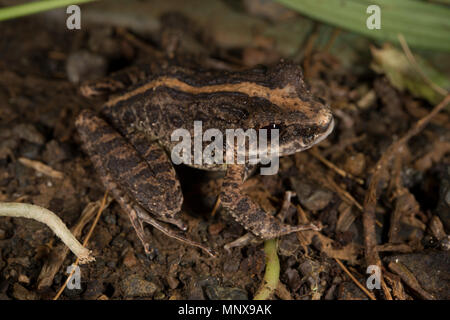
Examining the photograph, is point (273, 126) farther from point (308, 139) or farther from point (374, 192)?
point (374, 192)

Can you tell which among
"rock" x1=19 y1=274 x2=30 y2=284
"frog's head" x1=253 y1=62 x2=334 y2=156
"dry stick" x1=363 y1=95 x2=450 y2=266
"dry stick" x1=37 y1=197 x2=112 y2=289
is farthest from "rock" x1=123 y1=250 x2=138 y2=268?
"dry stick" x1=363 y1=95 x2=450 y2=266

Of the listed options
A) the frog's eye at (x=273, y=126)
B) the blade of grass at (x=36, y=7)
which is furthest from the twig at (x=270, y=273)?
the blade of grass at (x=36, y=7)

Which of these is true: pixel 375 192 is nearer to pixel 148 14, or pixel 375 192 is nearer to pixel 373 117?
pixel 373 117

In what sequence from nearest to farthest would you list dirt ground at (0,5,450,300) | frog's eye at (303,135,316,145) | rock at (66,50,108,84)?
dirt ground at (0,5,450,300)
frog's eye at (303,135,316,145)
rock at (66,50,108,84)

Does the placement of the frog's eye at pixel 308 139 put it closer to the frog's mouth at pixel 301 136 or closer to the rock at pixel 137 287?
the frog's mouth at pixel 301 136

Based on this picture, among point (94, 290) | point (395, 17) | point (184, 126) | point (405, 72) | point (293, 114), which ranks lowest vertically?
point (94, 290)

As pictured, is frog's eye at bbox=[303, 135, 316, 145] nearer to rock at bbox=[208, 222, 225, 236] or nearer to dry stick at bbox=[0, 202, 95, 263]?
rock at bbox=[208, 222, 225, 236]

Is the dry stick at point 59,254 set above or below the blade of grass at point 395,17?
below

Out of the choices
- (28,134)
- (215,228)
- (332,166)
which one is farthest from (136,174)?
(332,166)
